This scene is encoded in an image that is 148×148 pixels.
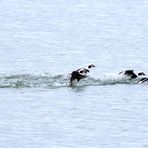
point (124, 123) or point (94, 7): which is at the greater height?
point (94, 7)

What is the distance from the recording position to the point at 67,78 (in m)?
33.2

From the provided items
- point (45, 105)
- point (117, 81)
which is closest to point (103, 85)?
point (117, 81)

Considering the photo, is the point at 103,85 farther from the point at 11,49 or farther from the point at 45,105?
the point at 11,49

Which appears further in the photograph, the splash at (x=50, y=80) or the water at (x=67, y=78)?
the splash at (x=50, y=80)

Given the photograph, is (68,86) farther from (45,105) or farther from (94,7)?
(94,7)

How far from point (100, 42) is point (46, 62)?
652 centimetres

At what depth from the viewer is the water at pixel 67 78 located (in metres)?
26.2

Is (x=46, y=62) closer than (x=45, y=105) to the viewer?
No

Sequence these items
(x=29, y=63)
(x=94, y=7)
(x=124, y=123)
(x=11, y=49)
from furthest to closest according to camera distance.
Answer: (x=94, y=7) < (x=11, y=49) < (x=29, y=63) < (x=124, y=123)

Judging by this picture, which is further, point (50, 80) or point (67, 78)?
point (67, 78)

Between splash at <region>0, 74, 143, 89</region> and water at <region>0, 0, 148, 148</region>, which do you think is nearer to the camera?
water at <region>0, 0, 148, 148</region>

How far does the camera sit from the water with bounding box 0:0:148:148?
26234 millimetres

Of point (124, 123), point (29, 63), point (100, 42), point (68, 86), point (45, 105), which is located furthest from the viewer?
point (100, 42)

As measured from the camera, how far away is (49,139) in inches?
1005
